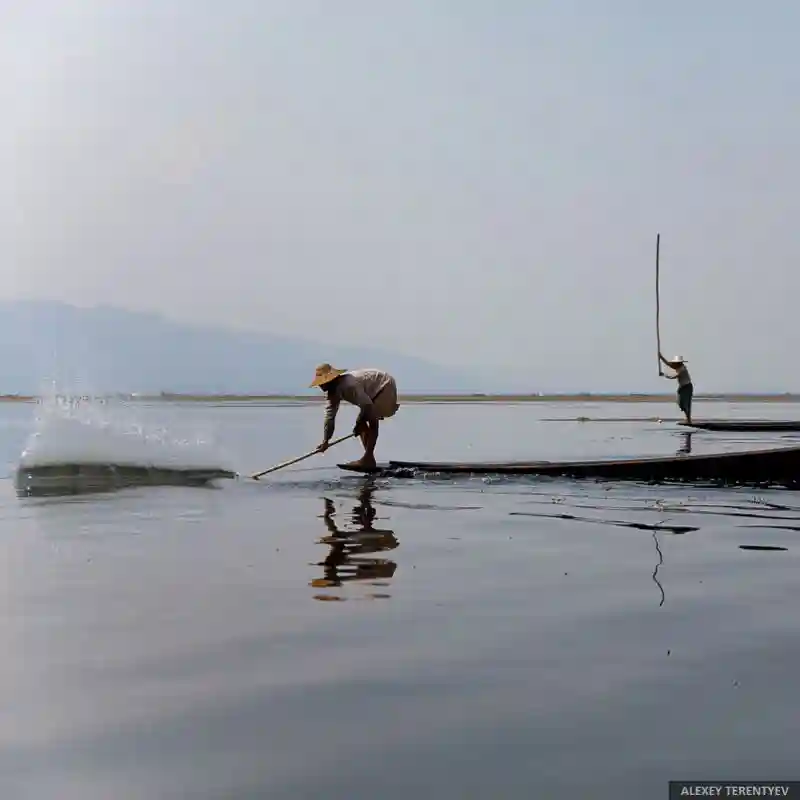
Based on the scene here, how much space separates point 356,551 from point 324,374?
6.41 m

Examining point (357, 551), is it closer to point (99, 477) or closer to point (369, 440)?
point (369, 440)

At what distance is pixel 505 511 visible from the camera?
12461 millimetres

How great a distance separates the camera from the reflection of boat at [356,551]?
7.86m

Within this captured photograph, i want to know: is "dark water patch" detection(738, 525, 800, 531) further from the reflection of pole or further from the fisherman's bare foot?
the fisherman's bare foot

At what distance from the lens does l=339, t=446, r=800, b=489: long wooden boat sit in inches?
564

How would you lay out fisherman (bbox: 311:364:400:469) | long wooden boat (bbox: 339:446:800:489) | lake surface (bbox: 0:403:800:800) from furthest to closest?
fisherman (bbox: 311:364:400:469) → long wooden boat (bbox: 339:446:800:489) → lake surface (bbox: 0:403:800:800)

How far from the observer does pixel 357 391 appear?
15.6 metres

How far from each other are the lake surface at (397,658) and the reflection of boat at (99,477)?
5.30 metres

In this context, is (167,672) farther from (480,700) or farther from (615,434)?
(615,434)
